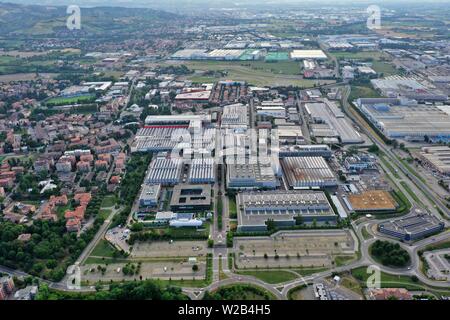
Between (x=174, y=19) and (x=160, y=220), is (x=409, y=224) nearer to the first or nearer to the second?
(x=160, y=220)

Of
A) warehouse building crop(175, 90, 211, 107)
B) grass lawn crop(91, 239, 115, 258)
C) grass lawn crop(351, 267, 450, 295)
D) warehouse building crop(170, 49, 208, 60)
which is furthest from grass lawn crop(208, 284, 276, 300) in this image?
warehouse building crop(170, 49, 208, 60)

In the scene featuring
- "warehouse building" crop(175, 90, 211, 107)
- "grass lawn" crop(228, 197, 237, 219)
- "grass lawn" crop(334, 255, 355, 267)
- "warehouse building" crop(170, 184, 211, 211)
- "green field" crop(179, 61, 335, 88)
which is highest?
"green field" crop(179, 61, 335, 88)

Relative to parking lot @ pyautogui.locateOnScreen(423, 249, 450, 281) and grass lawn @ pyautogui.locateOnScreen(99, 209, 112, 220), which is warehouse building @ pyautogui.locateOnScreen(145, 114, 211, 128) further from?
parking lot @ pyautogui.locateOnScreen(423, 249, 450, 281)

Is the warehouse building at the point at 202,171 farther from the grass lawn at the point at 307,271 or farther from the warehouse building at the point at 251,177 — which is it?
the grass lawn at the point at 307,271

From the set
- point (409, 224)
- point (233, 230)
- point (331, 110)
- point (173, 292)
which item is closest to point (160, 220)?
point (233, 230)

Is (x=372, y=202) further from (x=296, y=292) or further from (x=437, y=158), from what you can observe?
(x=296, y=292)

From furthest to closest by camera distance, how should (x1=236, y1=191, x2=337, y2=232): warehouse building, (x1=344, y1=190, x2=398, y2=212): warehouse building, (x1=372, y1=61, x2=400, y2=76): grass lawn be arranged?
1. (x1=372, y1=61, x2=400, y2=76): grass lawn
2. (x1=344, y1=190, x2=398, y2=212): warehouse building
3. (x1=236, y1=191, x2=337, y2=232): warehouse building
